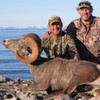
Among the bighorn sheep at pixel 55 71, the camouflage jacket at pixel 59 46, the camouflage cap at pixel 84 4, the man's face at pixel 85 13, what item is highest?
the camouflage cap at pixel 84 4

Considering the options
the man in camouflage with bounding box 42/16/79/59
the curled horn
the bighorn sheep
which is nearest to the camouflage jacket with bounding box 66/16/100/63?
the man in camouflage with bounding box 42/16/79/59

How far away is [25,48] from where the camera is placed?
8.18 m

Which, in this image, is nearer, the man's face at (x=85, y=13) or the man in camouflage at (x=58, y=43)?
the man in camouflage at (x=58, y=43)

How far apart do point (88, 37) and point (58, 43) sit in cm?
135

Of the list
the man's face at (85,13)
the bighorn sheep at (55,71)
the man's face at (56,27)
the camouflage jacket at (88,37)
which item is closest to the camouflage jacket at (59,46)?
the man's face at (56,27)

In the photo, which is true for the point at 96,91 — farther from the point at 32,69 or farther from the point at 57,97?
the point at 32,69

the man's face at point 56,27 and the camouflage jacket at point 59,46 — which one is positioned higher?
the man's face at point 56,27

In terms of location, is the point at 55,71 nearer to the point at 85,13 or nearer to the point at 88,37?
the point at 88,37

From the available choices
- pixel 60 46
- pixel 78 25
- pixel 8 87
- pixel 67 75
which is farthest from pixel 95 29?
pixel 8 87

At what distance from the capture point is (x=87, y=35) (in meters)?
9.98

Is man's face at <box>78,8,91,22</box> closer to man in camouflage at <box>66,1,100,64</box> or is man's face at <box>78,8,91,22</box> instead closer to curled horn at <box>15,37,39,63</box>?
man in camouflage at <box>66,1,100,64</box>

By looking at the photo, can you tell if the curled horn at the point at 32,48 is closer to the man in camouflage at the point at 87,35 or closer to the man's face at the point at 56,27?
the man's face at the point at 56,27

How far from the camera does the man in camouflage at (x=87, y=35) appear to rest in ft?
32.7

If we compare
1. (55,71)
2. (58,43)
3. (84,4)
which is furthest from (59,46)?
(84,4)
